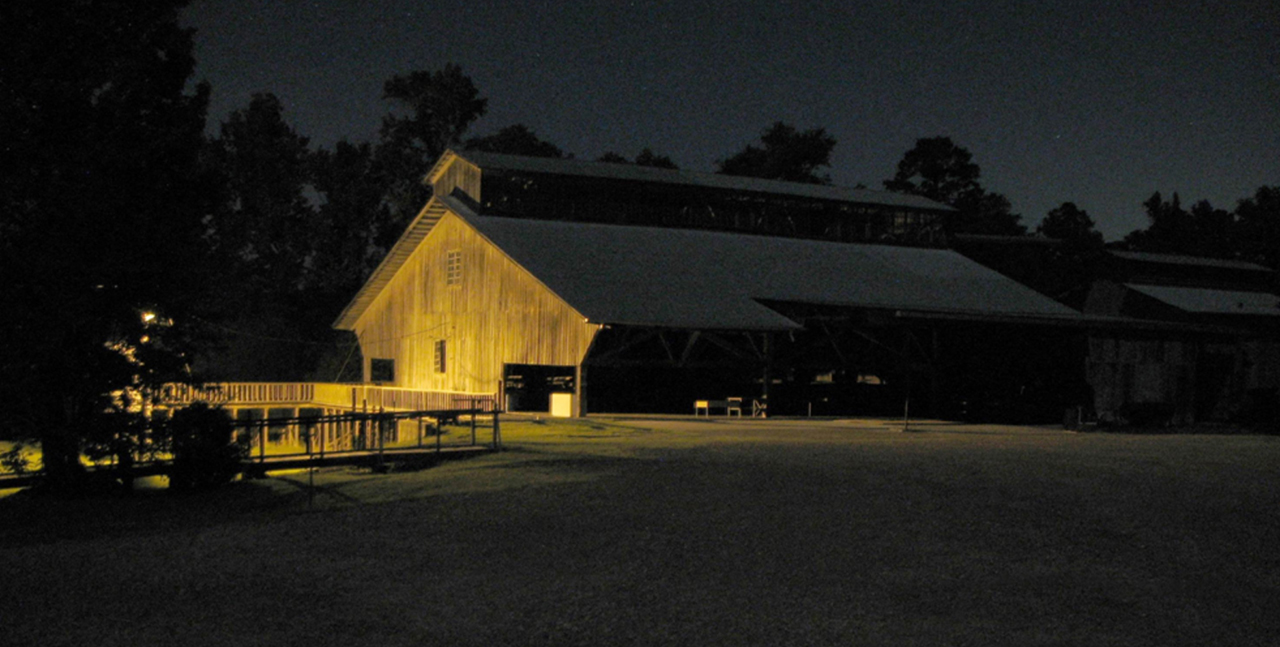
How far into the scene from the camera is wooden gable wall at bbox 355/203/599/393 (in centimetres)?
3159

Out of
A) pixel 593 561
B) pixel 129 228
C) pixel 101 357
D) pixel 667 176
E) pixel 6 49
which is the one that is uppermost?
pixel 667 176

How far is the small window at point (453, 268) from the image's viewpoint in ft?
121

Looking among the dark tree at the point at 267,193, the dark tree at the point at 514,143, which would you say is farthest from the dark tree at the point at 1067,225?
the dark tree at the point at 267,193

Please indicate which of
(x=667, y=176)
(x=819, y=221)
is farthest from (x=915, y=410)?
(x=667, y=176)

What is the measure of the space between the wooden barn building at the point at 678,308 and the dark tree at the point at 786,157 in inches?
1110

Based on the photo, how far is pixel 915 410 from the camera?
38.8m

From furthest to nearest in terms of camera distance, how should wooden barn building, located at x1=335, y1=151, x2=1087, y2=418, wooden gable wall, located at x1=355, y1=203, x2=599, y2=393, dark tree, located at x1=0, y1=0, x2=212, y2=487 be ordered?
wooden barn building, located at x1=335, y1=151, x2=1087, y2=418, wooden gable wall, located at x1=355, y1=203, x2=599, y2=393, dark tree, located at x1=0, y1=0, x2=212, y2=487

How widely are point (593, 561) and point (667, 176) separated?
35.0 m

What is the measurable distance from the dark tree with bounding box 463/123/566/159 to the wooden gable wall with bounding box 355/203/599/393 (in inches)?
824

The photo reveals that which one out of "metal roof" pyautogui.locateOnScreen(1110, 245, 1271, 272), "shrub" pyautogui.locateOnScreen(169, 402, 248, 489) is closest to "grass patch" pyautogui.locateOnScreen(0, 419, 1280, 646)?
"shrub" pyautogui.locateOnScreen(169, 402, 248, 489)

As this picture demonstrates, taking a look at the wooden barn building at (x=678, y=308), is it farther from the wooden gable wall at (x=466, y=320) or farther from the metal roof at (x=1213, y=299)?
the metal roof at (x=1213, y=299)

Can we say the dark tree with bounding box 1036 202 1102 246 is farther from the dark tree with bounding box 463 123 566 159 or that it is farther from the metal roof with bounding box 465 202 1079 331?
the dark tree with bounding box 463 123 566 159

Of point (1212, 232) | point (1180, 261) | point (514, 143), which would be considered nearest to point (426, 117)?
point (514, 143)

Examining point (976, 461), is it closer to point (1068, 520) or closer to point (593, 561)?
point (1068, 520)
